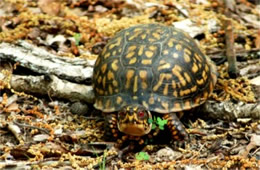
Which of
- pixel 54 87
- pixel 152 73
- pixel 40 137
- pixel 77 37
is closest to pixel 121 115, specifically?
pixel 152 73

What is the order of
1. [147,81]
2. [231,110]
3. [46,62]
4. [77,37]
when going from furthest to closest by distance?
[77,37] < [46,62] < [231,110] < [147,81]

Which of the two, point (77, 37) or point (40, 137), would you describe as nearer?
point (40, 137)

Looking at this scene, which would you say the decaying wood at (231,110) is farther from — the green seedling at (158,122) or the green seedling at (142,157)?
the green seedling at (142,157)

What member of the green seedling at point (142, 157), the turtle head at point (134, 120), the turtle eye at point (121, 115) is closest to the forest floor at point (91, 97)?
the green seedling at point (142, 157)

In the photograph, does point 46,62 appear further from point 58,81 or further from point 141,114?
point 141,114

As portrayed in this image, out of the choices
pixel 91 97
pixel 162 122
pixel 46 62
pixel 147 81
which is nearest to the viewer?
pixel 162 122

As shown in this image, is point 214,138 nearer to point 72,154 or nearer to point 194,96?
point 194,96
